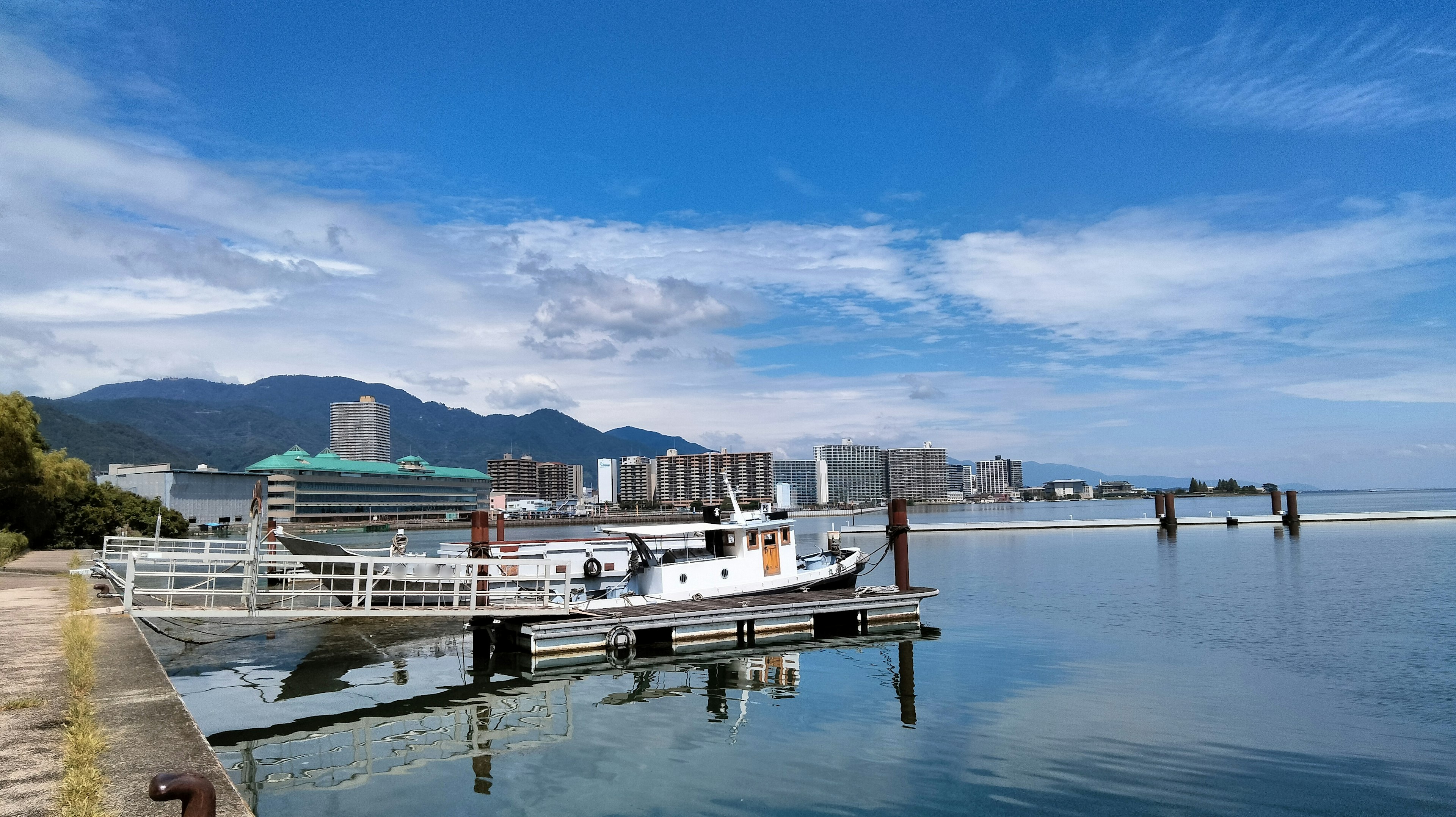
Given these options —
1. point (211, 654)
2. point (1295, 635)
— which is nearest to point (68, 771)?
point (211, 654)

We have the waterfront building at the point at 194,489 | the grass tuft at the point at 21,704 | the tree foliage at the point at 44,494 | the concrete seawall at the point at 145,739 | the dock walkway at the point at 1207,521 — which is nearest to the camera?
the concrete seawall at the point at 145,739

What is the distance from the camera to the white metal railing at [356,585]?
1814 centimetres

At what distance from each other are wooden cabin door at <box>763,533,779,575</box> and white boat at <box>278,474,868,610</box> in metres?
0.02

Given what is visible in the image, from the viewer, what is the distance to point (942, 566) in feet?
172

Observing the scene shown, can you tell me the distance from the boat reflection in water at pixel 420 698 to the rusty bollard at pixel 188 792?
7.79 metres

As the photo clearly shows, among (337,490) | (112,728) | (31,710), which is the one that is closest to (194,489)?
(337,490)

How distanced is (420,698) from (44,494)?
161 feet

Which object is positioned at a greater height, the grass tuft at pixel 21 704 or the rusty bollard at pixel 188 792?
the rusty bollard at pixel 188 792

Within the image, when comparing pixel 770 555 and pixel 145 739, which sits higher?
pixel 770 555

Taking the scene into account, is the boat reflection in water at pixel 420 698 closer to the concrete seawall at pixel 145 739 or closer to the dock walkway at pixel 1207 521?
the concrete seawall at pixel 145 739

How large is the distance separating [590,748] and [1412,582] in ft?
119

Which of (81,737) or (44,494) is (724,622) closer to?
(81,737)

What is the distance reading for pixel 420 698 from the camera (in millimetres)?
18672

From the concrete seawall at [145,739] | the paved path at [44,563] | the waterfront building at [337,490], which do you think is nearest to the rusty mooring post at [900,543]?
the concrete seawall at [145,739]
